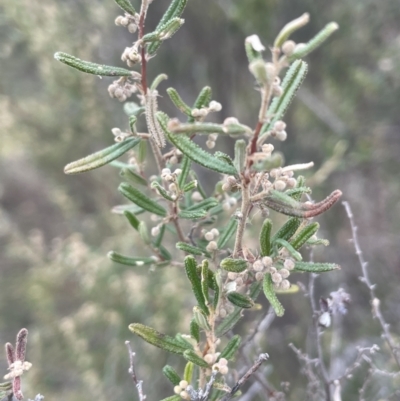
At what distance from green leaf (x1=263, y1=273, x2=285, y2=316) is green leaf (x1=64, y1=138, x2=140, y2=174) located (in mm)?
258

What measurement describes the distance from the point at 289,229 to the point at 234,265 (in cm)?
8

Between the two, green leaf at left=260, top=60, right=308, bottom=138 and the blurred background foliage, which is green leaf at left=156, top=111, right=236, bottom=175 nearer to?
green leaf at left=260, top=60, right=308, bottom=138

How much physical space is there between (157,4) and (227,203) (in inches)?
65.3

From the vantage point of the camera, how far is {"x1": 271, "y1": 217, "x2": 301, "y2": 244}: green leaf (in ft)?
1.60

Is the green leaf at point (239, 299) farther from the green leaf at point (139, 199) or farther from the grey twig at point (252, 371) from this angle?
the green leaf at point (139, 199)

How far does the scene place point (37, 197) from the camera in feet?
11.6

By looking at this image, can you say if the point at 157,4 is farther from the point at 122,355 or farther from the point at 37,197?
the point at 37,197

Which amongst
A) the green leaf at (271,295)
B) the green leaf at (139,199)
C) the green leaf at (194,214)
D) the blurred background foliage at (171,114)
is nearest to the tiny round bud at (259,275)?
the green leaf at (271,295)

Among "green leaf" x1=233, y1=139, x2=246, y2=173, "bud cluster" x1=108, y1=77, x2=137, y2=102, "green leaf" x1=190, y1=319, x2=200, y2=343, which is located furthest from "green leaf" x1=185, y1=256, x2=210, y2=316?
"bud cluster" x1=108, y1=77, x2=137, y2=102

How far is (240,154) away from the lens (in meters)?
0.41

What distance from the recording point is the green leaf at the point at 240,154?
0.40 metres

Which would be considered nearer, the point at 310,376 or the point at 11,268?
the point at 310,376

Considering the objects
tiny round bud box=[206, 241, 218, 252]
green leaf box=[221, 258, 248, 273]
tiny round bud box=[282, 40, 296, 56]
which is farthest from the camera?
tiny round bud box=[206, 241, 218, 252]

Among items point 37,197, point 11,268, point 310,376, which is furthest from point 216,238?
point 37,197
